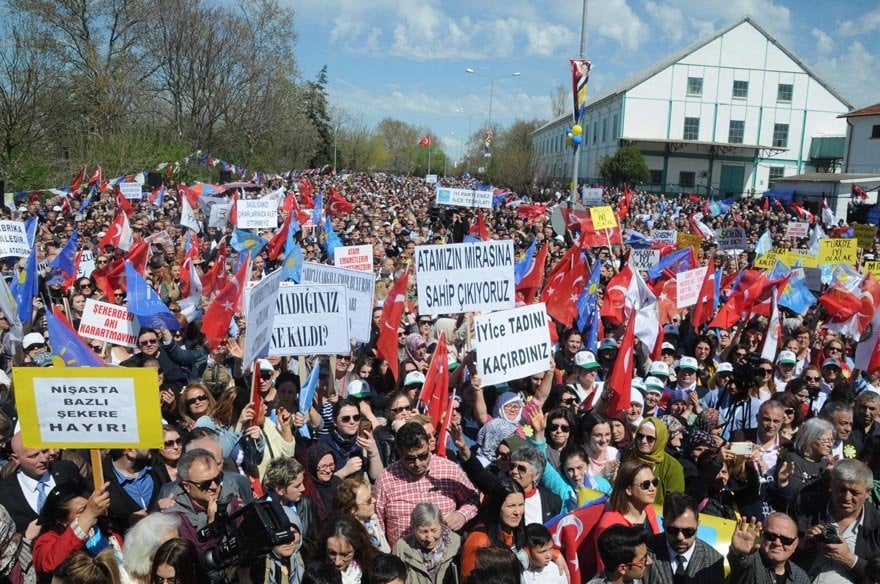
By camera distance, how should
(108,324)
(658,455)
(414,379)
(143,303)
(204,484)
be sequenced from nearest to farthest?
(204,484) < (658,455) < (414,379) < (108,324) < (143,303)

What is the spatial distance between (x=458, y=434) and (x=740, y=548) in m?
2.01

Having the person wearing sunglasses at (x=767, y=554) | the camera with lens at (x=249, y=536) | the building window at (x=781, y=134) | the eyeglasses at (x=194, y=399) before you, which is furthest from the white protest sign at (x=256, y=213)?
the building window at (x=781, y=134)

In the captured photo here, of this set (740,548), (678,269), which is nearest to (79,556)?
(740,548)

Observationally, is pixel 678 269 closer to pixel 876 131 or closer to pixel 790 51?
pixel 876 131

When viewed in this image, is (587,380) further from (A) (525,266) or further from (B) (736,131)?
(B) (736,131)

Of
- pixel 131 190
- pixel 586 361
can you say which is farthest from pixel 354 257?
pixel 131 190

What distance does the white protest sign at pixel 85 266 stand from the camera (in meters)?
10.8

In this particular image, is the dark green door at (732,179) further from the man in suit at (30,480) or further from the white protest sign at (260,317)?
the man in suit at (30,480)

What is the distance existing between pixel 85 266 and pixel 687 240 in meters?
11.2

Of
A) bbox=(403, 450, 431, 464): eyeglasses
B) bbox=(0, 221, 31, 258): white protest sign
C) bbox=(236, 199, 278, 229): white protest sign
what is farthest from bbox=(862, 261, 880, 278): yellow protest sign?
bbox=(0, 221, 31, 258): white protest sign

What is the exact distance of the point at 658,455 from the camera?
4703 millimetres

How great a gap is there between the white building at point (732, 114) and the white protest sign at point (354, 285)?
52038 millimetres

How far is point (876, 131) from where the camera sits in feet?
144

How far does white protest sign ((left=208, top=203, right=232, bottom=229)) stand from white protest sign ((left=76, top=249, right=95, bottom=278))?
17.0ft
